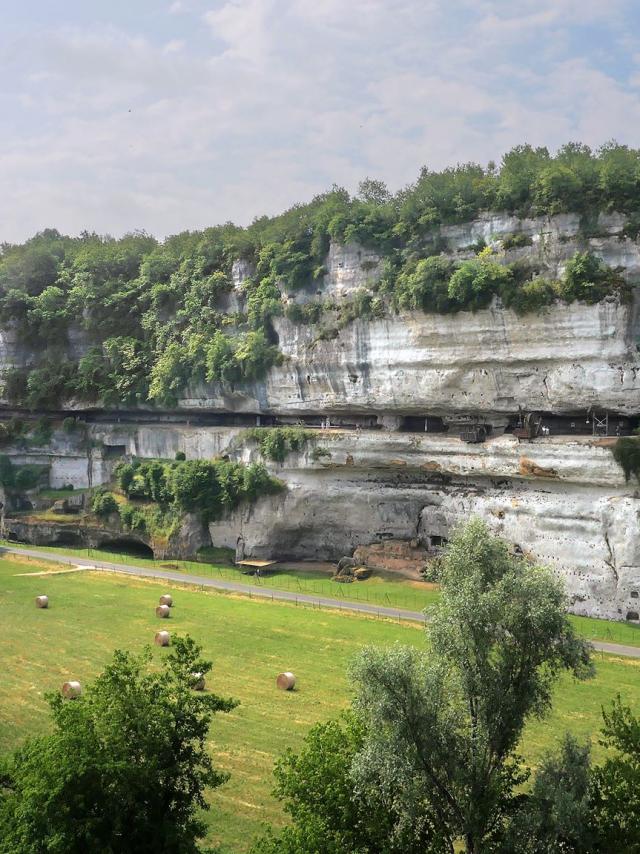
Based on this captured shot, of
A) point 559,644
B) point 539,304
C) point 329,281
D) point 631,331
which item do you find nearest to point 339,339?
point 329,281

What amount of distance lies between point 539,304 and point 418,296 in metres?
7.15

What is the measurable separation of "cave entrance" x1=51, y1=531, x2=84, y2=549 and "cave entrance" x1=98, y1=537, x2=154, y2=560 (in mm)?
1625

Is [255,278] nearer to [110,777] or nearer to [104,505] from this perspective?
[104,505]

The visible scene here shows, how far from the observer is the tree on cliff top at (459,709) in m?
15.9

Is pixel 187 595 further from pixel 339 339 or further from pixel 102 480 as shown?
pixel 102 480

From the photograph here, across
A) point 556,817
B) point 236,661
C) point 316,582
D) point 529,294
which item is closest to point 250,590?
point 316,582

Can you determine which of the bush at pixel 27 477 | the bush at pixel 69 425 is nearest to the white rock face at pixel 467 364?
the bush at pixel 69 425

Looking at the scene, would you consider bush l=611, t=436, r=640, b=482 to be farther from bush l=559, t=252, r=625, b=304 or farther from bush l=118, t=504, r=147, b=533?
bush l=118, t=504, r=147, b=533

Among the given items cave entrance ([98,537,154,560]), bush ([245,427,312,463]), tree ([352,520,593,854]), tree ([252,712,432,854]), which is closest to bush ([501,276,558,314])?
bush ([245,427,312,463])

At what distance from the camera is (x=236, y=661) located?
105 ft

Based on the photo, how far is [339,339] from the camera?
51.9m

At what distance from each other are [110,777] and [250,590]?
30.0 meters

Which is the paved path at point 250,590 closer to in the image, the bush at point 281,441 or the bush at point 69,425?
the bush at point 281,441

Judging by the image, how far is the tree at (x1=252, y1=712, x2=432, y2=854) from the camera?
1611cm
